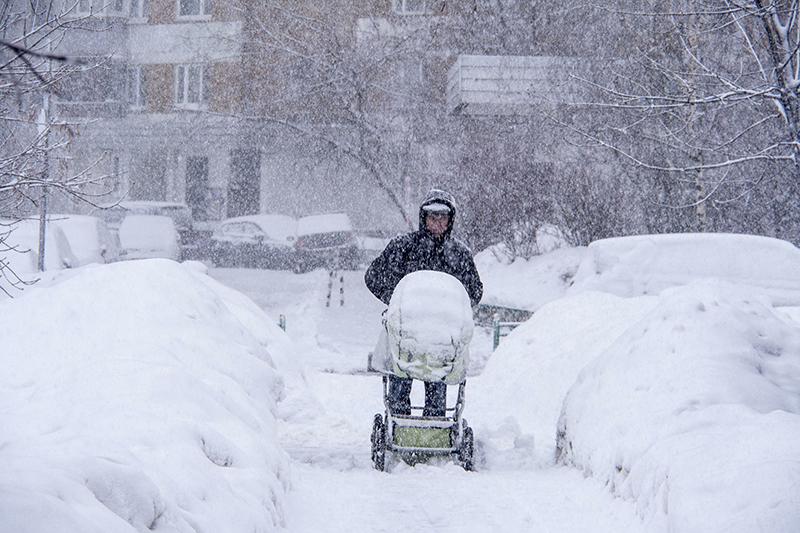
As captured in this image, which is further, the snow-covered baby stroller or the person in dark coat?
the person in dark coat

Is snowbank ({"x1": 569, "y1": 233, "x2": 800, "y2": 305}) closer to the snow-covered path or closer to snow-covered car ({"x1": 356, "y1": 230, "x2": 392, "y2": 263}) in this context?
the snow-covered path

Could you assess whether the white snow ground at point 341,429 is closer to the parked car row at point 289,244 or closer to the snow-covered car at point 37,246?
the snow-covered car at point 37,246

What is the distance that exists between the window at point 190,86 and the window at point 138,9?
2.65 m

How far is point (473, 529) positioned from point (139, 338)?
125 inches

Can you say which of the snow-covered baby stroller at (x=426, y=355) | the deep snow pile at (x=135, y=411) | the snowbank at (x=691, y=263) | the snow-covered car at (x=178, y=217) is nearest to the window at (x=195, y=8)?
the snow-covered car at (x=178, y=217)

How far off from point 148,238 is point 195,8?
17147 millimetres

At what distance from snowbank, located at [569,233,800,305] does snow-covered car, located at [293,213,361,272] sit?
43.8 ft

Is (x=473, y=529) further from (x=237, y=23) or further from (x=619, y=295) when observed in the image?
(x=237, y=23)

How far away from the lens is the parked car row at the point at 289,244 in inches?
974

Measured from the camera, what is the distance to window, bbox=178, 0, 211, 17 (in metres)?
35.9

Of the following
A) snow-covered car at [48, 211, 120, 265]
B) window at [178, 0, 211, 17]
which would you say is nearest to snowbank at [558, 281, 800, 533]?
snow-covered car at [48, 211, 120, 265]

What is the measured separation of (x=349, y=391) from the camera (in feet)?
33.0

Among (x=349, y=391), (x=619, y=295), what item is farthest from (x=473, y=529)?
(x=619, y=295)

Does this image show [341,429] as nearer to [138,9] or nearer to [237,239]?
[237,239]
